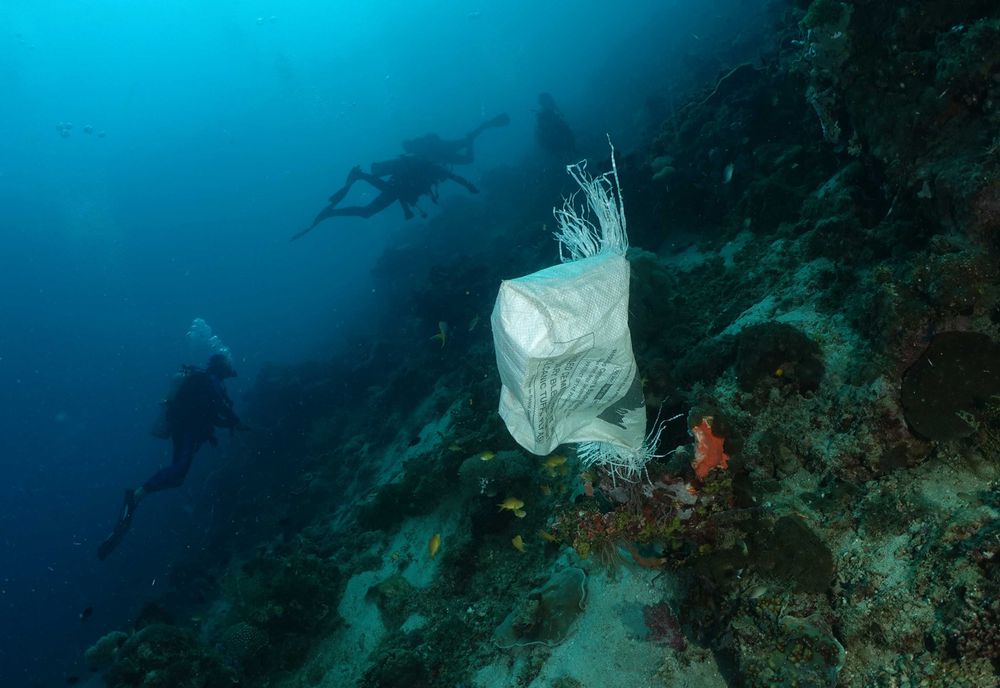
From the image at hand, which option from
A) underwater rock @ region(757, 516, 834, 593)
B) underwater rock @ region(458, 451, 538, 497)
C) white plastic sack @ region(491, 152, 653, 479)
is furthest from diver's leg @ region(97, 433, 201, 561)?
underwater rock @ region(757, 516, 834, 593)

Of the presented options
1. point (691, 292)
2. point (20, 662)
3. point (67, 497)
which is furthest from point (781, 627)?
point (67, 497)

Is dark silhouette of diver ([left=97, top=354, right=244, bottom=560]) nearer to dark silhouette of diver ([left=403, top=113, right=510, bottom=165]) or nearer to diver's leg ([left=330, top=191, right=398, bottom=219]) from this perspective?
diver's leg ([left=330, top=191, right=398, bottom=219])

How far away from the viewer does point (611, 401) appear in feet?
9.06

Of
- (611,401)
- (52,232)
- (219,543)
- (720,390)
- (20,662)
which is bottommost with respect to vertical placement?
(20,662)

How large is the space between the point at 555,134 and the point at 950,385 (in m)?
21.5

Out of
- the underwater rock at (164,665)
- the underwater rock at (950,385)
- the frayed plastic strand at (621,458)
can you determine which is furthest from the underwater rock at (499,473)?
the underwater rock at (164,665)

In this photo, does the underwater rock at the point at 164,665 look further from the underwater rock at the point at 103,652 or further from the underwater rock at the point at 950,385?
the underwater rock at the point at 950,385

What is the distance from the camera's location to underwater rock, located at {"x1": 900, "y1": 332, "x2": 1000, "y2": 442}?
113 inches

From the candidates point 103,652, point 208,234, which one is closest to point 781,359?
point 103,652

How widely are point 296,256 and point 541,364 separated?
249 ft

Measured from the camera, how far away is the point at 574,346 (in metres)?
2.27

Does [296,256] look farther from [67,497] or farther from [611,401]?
[611,401]

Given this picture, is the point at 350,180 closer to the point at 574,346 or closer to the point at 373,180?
the point at 373,180

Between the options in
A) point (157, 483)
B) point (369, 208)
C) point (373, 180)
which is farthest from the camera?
point (369, 208)
